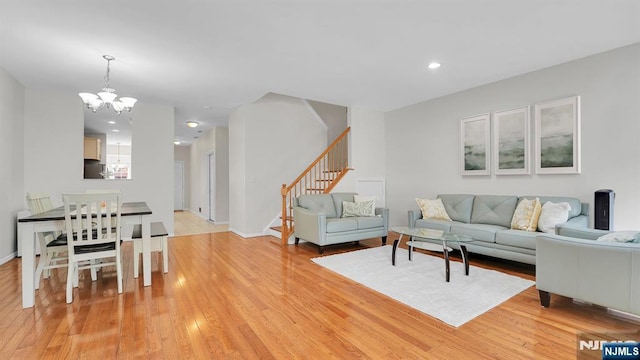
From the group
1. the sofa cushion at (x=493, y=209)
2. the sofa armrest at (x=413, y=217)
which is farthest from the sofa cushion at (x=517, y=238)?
the sofa armrest at (x=413, y=217)

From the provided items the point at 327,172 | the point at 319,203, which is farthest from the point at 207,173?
the point at 319,203

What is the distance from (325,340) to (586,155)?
13.3 feet

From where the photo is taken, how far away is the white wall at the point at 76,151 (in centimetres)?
465

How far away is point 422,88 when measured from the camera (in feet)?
16.1

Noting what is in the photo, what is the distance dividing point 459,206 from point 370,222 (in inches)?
58.8

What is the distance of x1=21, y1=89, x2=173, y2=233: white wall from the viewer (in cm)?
465

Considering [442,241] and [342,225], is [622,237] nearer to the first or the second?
[442,241]

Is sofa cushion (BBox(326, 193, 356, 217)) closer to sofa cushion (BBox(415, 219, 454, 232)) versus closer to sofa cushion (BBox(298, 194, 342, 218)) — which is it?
sofa cushion (BBox(298, 194, 342, 218))

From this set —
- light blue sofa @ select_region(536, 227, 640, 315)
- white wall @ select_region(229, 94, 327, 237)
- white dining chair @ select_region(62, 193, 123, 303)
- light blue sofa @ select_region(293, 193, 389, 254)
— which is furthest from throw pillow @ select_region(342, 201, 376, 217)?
white dining chair @ select_region(62, 193, 123, 303)

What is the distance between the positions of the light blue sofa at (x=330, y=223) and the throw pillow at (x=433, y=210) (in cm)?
65

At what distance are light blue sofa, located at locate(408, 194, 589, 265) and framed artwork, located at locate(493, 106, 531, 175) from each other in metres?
0.49

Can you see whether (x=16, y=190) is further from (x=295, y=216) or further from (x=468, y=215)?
(x=468, y=215)

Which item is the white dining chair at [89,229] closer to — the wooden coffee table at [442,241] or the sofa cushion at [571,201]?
the wooden coffee table at [442,241]

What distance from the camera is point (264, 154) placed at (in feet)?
19.9
